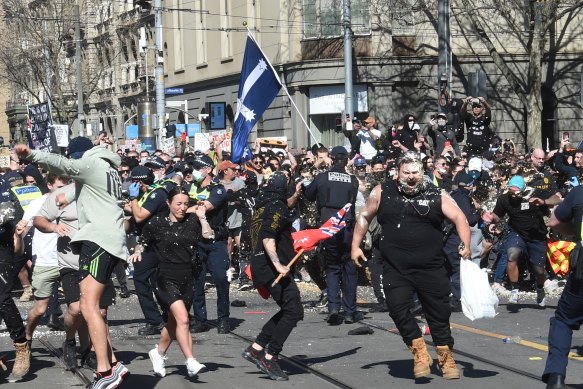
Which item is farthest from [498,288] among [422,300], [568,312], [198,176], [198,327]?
[568,312]

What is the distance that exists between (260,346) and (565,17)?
29683 mm

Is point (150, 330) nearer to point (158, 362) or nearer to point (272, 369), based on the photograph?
point (158, 362)

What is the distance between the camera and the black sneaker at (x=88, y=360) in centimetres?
1019

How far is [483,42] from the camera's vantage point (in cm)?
3631

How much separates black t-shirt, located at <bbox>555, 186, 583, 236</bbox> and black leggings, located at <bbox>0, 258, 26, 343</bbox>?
15.7 ft

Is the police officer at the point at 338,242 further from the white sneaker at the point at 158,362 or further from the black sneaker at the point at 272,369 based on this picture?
the white sneaker at the point at 158,362

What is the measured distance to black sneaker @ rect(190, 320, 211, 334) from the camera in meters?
12.9

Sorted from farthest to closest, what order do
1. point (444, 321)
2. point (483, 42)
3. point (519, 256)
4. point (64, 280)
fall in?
point (483, 42)
point (519, 256)
point (64, 280)
point (444, 321)

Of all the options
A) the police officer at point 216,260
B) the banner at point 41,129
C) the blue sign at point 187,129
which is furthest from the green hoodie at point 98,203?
the blue sign at point 187,129

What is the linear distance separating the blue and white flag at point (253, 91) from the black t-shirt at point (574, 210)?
1297 centimetres

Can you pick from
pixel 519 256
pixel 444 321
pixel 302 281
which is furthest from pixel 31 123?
pixel 444 321

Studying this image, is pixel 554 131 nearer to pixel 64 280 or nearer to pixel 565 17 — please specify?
pixel 565 17

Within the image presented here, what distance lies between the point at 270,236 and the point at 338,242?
3.19 m

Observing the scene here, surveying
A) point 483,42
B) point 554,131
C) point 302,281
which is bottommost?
point 302,281
